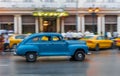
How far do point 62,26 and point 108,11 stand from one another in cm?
609

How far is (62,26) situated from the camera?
1916 inches

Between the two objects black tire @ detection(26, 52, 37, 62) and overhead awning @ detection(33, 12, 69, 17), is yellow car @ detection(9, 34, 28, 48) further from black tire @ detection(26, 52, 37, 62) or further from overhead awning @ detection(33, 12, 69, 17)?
overhead awning @ detection(33, 12, 69, 17)

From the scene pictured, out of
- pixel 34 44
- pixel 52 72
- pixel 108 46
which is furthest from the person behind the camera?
pixel 108 46

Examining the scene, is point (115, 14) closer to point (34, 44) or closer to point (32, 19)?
point (32, 19)

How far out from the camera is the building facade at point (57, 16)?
4725 centimetres

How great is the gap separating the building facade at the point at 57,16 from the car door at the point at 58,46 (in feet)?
85.6

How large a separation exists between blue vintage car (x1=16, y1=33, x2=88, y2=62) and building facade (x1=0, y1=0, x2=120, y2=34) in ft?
→ 85.5

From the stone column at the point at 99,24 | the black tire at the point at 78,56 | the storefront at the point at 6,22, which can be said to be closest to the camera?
the black tire at the point at 78,56

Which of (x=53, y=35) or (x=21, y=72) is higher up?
(x=53, y=35)

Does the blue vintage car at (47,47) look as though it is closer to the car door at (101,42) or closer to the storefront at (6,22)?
the car door at (101,42)

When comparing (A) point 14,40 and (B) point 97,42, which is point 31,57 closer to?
(A) point 14,40

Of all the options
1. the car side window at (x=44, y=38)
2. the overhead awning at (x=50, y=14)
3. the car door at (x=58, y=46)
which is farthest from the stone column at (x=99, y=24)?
the car side window at (x=44, y=38)

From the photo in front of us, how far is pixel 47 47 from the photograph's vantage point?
20453 mm

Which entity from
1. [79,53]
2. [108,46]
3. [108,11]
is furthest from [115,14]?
[79,53]
